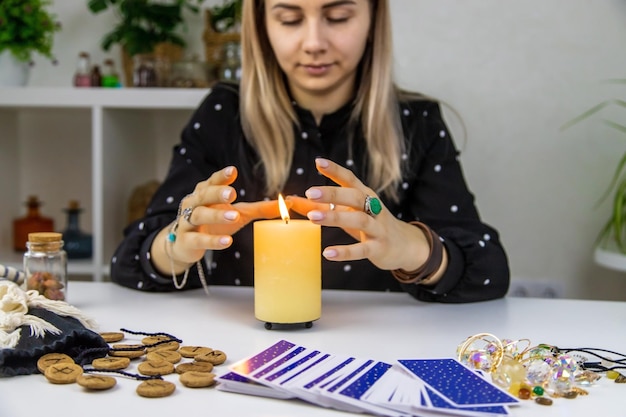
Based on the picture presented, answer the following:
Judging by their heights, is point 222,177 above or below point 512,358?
above

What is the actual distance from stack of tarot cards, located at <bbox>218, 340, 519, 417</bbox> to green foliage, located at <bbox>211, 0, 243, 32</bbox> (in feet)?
4.60

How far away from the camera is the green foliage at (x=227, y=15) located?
1.93 meters

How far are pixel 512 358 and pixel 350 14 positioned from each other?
2.62 ft

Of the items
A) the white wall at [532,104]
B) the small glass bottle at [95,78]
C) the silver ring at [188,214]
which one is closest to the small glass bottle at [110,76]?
the small glass bottle at [95,78]

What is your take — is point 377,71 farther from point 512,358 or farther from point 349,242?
point 512,358

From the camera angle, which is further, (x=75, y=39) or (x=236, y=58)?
(x=75, y=39)

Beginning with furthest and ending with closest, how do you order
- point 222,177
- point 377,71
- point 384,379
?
point 377,71 < point 222,177 < point 384,379

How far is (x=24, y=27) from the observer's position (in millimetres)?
1936

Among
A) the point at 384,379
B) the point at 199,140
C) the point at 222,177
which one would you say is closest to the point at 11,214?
the point at 199,140

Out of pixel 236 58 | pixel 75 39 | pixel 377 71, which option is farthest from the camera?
pixel 75 39

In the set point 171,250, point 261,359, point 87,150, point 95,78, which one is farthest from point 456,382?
point 87,150

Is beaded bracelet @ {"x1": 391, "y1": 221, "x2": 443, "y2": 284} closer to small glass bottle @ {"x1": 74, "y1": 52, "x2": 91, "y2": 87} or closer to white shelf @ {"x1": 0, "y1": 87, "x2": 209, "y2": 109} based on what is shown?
white shelf @ {"x1": 0, "y1": 87, "x2": 209, "y2": 109}

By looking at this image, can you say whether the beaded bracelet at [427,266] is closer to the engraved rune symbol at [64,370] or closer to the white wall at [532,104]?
the engraved rune symbol at [64,370]

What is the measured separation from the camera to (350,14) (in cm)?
131
